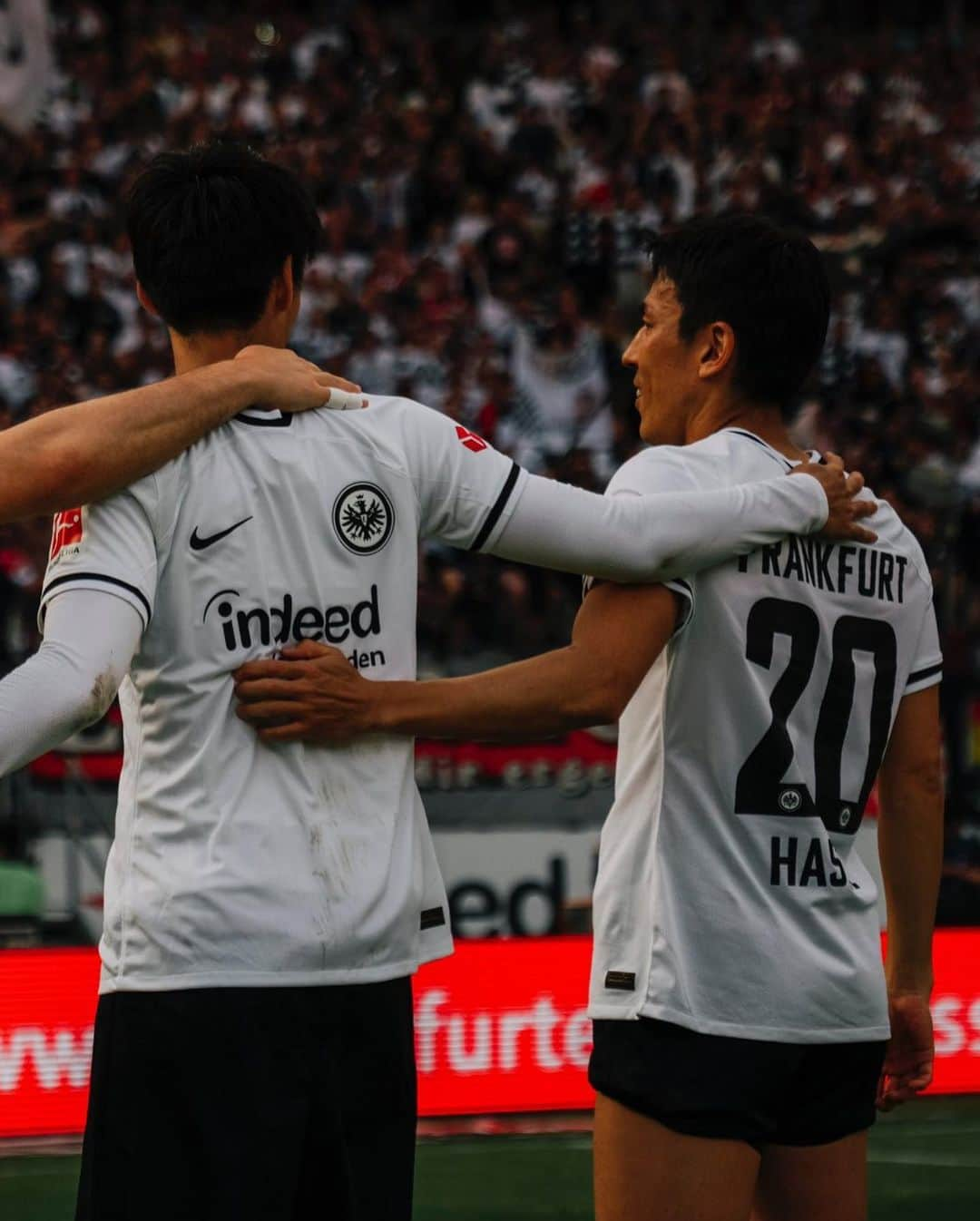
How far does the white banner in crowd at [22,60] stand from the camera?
1384 cm

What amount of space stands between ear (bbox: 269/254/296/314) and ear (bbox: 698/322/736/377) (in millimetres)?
639

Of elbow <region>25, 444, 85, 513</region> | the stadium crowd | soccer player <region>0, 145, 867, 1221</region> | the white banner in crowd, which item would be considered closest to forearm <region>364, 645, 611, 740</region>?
soccer player <region>0, 145, 867, 1221</region>

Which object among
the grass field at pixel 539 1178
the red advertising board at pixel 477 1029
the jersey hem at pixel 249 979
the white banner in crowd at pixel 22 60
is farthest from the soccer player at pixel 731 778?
the white banner in crowd at pixel 22 60

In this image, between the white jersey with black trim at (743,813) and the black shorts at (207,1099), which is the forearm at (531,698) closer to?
the white jersey with black trim at (743,813)

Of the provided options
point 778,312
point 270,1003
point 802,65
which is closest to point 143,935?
point 270,1003

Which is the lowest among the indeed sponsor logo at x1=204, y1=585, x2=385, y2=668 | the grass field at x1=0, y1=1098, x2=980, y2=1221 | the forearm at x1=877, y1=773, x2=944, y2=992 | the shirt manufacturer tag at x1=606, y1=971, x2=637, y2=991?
the grass field at x1=0, y1=1098, x2=980, y2=1221

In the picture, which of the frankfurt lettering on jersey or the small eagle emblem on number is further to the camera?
the frankfurt lettering on jersey

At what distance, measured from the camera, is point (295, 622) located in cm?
251

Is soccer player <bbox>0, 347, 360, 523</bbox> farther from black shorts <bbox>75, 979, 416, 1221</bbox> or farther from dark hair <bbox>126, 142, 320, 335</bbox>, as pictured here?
black shorts <bbox>75, 979, 416, 1221</bbox>

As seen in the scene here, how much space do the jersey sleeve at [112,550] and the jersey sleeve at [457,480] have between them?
36 cm

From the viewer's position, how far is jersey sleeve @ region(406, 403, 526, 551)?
8.55 feet

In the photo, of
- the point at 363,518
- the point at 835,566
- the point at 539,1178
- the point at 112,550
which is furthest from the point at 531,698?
the point at 539,1178

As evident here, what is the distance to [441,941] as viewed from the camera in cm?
262

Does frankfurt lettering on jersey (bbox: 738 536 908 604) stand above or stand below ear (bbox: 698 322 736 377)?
below
